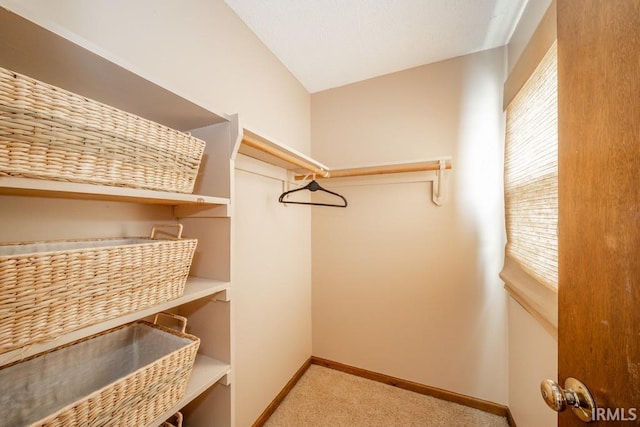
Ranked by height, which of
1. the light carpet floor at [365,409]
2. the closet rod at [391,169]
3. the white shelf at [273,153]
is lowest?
the light carpet floor at [365,409]

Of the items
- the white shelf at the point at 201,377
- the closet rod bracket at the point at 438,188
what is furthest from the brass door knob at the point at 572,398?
the closet rod bracket at the point at 438,188

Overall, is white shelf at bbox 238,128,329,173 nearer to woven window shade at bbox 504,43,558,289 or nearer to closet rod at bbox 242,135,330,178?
closet rod at bbox 242,135,330,178

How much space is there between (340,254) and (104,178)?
1.54 m

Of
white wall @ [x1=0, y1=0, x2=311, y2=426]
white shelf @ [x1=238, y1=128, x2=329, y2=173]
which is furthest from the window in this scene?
white wall @ [x1=0, y1=0, x2=311, y2=426]

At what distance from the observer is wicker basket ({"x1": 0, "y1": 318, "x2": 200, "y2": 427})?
1.76 feet

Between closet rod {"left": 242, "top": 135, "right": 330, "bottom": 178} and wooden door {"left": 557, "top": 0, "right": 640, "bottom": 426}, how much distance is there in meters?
1.01

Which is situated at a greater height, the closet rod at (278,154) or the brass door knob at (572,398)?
the closet rod at (278,154)

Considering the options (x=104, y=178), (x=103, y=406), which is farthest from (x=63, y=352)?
(x=104, y=178)

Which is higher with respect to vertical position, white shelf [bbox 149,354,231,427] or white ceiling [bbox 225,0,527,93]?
white ceiling [bbox 225,0,527,93]

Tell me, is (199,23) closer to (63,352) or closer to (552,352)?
(63,352)

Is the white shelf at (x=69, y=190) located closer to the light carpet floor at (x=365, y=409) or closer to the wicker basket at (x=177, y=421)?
the wicker basket at (x=177, y=421)

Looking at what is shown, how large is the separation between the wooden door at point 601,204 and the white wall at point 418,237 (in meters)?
1.06

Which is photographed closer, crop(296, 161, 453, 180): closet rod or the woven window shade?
the woven window shade

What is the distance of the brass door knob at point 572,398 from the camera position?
1.45ft
